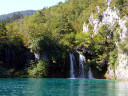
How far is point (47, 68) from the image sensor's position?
3491 cm

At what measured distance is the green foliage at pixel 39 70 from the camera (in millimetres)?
33969

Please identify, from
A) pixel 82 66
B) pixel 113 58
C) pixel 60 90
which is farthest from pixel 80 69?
pixel 60 90

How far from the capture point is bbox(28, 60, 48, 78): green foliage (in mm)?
33969

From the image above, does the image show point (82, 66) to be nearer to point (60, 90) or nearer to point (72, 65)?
point (72, 65)

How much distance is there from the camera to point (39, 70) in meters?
34.1

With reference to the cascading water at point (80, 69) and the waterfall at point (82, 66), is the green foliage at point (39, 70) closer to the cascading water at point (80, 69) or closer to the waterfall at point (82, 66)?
the cascading water at point (80, 69)

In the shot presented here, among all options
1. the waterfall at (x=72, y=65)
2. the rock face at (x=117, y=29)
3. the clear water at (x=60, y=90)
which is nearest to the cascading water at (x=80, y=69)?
the waterfall at (x=72, y=65)

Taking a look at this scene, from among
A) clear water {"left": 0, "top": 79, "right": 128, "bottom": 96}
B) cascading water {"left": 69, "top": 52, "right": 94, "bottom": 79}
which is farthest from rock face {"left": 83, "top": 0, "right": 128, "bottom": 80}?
clear water {"left": 0, "top": 79, "right": 128, "bottom": 96}

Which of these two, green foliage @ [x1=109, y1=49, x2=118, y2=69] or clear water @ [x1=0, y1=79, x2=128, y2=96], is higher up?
green foliage @ [x1=109, y1=49, x2=118, y2=69]

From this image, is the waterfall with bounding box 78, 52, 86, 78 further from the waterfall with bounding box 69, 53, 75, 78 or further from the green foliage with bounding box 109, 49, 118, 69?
the green foliage with bounding box 109, 49, 118, 69

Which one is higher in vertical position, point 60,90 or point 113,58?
point 113,58

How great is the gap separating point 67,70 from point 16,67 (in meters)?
11.1

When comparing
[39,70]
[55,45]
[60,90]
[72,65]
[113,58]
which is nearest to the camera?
[60,90]

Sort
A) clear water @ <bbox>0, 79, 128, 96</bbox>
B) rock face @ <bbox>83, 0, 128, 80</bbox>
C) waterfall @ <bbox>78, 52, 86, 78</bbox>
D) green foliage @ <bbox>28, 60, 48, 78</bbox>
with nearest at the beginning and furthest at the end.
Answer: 1. clear water @ <bbox>0, 79, 128, 96</bbox>
2. rock face @ <bbox>83, 0, 128, 80</bbox>
3. green foliage @ <bbox>28, 60, 48, 78</bbox>
4. waterfall @ <bbox>78, 52, 86, 78</bbox>
